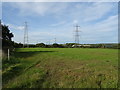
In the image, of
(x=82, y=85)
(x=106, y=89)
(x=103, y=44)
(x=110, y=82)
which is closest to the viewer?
(x=106, y=89)

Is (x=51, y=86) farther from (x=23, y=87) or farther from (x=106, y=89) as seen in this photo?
(x=106, y=89)

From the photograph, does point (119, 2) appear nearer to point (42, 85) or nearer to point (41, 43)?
point (42, 85)

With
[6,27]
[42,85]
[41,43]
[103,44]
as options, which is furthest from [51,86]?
[41,43]

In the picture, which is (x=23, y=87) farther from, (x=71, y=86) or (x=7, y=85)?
(x=71, y=86)

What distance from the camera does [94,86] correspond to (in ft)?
12.1

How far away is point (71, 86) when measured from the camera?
3666mm

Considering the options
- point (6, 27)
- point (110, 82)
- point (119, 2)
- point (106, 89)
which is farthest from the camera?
point (6, 27)

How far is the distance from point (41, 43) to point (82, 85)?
54451 millimetres

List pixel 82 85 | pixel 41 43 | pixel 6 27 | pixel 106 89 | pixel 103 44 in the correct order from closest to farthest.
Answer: pixel 106 89 < pixel 82 85 < pixel 6 27 < pixel 103 44 < pixel 41 43

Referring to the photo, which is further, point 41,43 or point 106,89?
point 41,43

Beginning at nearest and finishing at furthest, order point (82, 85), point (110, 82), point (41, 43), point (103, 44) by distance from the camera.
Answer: point (82, 85) → point (110, 82) → point (103, 44) → point (41, 43)

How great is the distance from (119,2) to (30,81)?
6.49 m

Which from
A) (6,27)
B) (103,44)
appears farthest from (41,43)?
(6,27)

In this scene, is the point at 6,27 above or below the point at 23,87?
above
